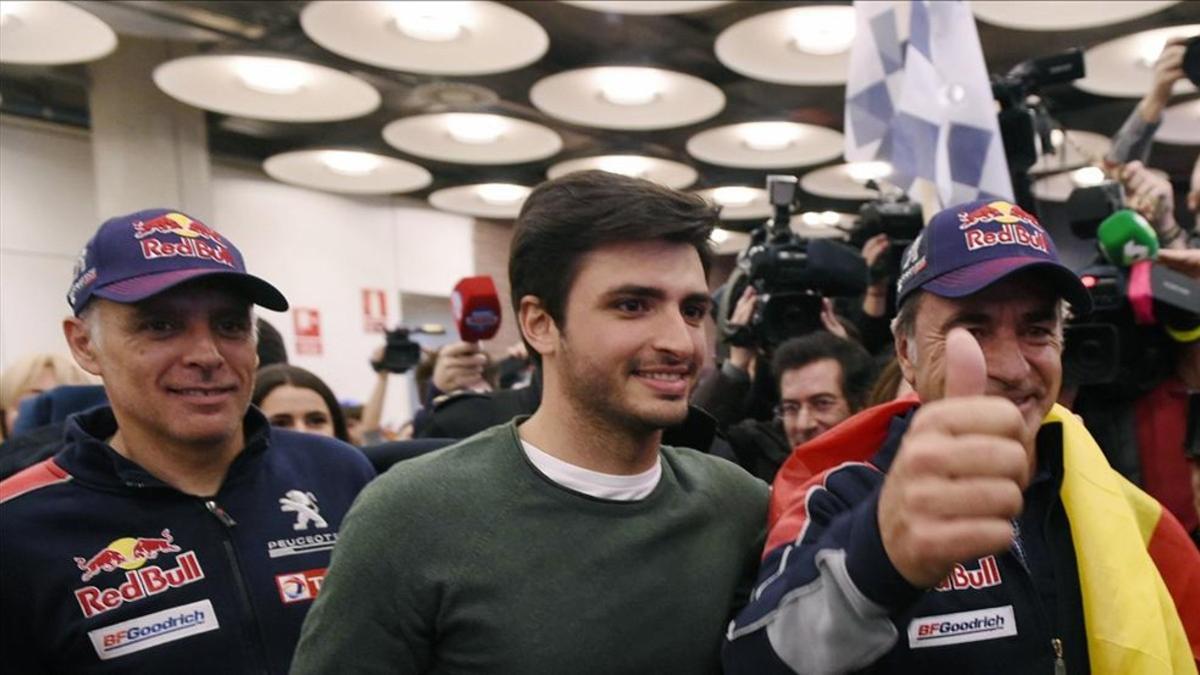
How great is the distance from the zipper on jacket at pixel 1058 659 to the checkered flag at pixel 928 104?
1373 millimetres

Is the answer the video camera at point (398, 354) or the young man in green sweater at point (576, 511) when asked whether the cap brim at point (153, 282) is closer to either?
the young man in green sweater at point (576, 511)

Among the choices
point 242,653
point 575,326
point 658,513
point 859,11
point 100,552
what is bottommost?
point 242,653

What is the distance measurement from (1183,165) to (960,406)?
8551 millimetres

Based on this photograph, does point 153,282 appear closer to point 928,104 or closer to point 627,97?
point 928,104

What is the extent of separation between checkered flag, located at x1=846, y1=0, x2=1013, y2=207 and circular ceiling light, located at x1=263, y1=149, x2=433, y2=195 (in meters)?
4.10

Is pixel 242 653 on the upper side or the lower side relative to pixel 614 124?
lower

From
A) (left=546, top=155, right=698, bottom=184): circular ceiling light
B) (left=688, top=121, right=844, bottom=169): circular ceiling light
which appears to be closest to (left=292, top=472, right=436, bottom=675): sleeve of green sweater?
(left=688, top=121, right=844, bottom=169): circular ceiling light

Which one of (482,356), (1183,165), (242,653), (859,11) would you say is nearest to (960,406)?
(242,653)

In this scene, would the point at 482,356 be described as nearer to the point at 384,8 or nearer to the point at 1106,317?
the point at 1106,317

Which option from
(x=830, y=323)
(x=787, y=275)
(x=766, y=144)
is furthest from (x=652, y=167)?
(x=787, y=275)

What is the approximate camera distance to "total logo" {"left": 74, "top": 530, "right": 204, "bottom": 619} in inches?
49.2

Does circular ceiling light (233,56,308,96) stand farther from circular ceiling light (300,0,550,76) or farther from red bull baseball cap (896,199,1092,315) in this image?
red bull baseball cap (896,199,1092,315)

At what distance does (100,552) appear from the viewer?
1.27 m

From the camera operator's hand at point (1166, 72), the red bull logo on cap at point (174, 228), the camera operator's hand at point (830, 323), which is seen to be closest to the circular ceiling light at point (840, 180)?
the camera operator's hand at point (1166, 72)
